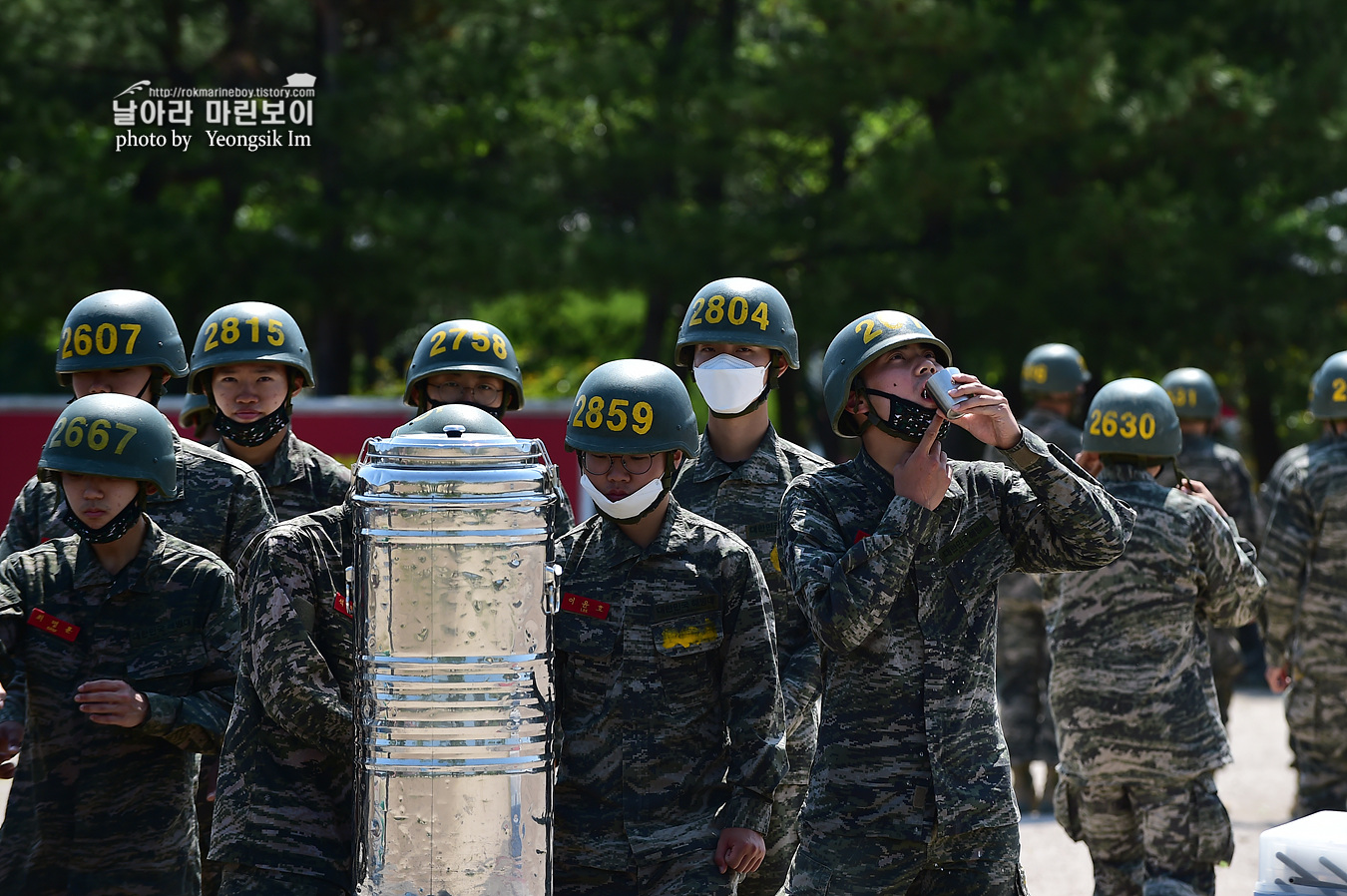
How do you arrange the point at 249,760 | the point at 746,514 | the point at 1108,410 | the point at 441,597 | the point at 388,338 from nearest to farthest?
the point at 441,597 < the point at 249,760 < the point at 746,514 < the point at 1108,410 < the point at 388,338

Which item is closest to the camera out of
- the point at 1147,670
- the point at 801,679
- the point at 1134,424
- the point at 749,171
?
the point at 801,679

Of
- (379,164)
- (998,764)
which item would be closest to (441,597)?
(998,764)

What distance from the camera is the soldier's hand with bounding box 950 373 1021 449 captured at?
175 inches

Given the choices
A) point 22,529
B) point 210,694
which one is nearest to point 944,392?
point 210,694

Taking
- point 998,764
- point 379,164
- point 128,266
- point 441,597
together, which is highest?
point 379,164

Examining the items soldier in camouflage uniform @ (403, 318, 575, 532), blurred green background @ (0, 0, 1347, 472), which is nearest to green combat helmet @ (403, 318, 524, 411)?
soldier in camouflage uniform @ (403, 318, 575, 532)

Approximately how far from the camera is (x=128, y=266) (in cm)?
1947

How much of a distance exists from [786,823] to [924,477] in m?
1.73

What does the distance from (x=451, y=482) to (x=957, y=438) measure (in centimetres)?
1699

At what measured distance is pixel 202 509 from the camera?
234 inches

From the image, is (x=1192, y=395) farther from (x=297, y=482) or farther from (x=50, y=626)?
(x=50, y=626)

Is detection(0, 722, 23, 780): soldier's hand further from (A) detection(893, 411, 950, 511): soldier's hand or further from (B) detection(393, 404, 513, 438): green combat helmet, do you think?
(A) detection(893, 411, 950, 511): soldier's hand

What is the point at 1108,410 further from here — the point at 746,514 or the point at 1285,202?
the point at 1285,202

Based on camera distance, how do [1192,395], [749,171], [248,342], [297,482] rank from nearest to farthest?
[297,482] → [248,342] → [1192,395] → [749,171]
